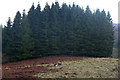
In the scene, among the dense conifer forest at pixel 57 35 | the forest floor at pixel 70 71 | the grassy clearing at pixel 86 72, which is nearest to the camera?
the grassy clearing at pixel 86 72

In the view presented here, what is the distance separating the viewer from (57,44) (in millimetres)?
32906

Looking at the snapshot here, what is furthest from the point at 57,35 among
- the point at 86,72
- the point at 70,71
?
the point at 86,72

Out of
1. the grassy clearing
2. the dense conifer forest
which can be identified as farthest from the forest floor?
the dense conifer forest

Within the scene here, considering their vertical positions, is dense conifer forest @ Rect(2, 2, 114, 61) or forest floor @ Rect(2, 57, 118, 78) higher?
dense conifer forest @ Rect(2, 2, 114, 61)

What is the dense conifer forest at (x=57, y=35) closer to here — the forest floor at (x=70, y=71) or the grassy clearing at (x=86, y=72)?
the forest floor at (x=70, y=71)

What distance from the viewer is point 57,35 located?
3322cm

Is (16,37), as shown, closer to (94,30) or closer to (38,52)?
(38,52)

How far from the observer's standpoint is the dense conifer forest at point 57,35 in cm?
3234

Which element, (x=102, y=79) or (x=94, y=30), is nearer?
(x=102, y=79)

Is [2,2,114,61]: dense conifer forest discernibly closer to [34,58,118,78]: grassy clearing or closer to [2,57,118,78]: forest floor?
[2,57,118,78]: forest floor

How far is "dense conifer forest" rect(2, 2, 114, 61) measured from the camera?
3234 cm

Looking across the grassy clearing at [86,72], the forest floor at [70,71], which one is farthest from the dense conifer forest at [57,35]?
the grassy clearing at [86,72]

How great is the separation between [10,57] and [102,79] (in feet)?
86.9

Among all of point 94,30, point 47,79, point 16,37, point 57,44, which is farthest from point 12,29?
point 47,79
